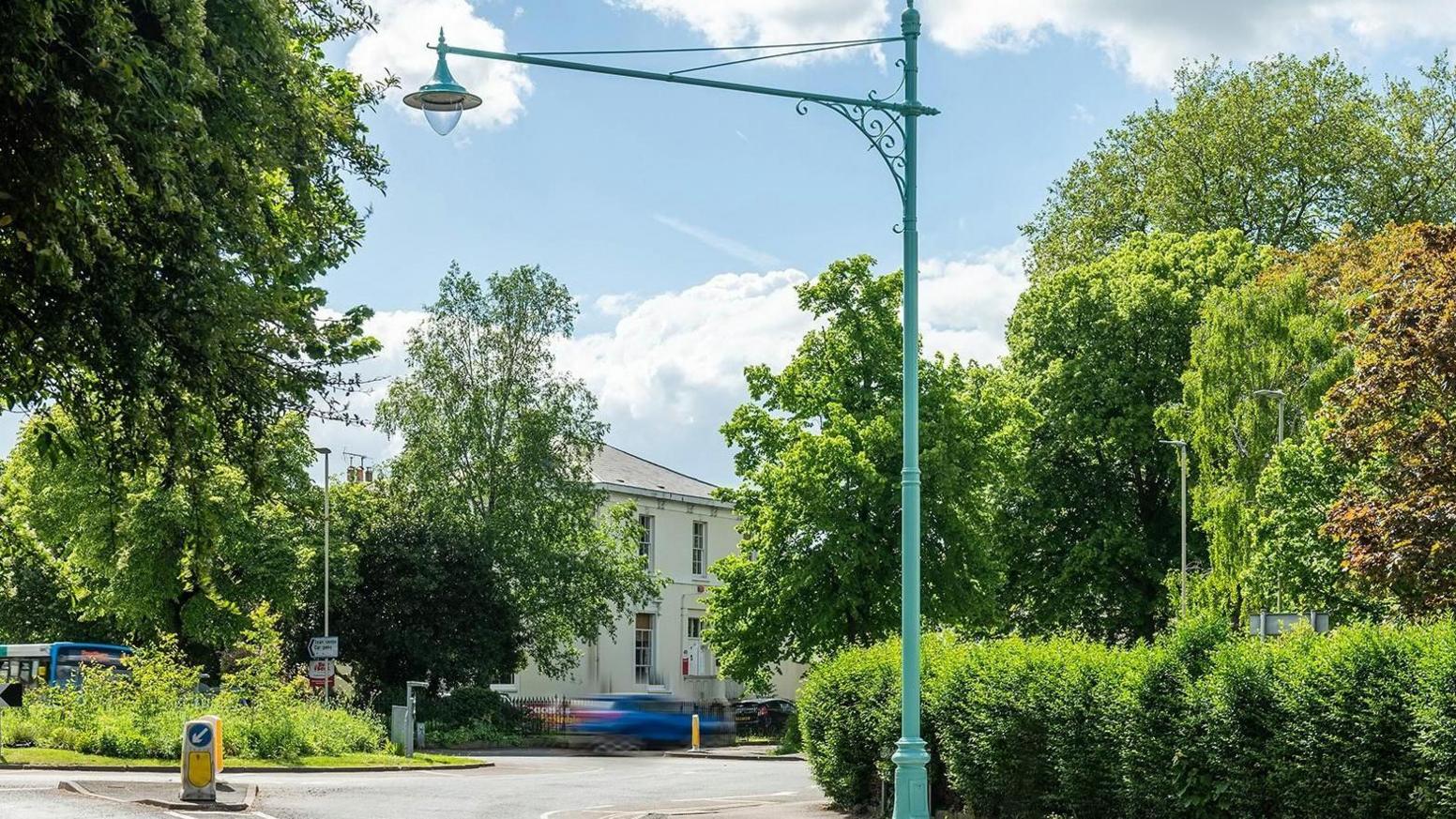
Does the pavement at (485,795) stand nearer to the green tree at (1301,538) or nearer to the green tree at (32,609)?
the green tree at (1301,538)

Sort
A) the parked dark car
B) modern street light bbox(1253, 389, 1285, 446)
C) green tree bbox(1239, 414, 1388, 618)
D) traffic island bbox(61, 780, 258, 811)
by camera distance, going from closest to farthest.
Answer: traffic island bbox(61, 780, 258, 811)
green tree bbox(1239, 414, 1388, 618)
modern street light bbox(1253, 389, 1285, 446)
the parked dark car

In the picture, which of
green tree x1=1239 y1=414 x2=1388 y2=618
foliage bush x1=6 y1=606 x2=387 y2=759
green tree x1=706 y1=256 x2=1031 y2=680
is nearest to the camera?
foliage bush x1=6 y1=606 x2=387 y2=759

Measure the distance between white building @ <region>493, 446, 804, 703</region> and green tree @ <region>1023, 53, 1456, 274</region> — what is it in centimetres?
1993

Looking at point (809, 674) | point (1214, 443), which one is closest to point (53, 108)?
point (809, 674)

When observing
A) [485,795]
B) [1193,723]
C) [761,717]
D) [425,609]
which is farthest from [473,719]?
[1193,723]

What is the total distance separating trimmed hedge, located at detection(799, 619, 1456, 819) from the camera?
13367 millimetres

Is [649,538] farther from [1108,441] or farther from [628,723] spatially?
[1108,441]

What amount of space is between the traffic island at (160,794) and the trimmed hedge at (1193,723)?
8767 mm

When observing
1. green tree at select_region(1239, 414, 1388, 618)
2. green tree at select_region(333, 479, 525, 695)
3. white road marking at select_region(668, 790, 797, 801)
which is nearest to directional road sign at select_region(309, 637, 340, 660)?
green tree at select_region(333, 479, 525, 695)

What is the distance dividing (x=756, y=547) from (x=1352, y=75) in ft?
94.7

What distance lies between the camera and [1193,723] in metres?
15.4

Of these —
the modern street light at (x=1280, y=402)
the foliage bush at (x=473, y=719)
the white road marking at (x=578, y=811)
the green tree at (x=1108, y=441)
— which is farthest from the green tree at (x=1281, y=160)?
the white road marking at (x=578, y=811)

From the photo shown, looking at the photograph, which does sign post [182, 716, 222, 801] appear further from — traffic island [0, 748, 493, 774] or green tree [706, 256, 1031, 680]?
green tree [706, 256, 1031, 680]

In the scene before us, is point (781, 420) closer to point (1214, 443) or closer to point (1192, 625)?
point (1214, 443)
